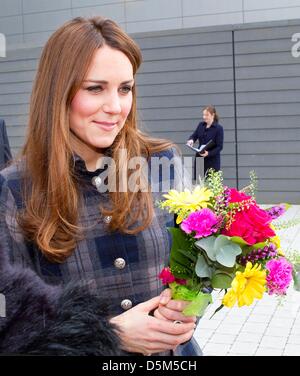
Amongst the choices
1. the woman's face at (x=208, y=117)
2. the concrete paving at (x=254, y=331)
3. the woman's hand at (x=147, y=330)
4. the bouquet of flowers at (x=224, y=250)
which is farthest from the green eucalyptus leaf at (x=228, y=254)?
the woman's face at (x=208, y=117)

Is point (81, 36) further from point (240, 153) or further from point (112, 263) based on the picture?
point (240, 153)

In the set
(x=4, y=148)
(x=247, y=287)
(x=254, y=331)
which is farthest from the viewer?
(x=254, y=331)

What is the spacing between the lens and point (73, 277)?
742mm

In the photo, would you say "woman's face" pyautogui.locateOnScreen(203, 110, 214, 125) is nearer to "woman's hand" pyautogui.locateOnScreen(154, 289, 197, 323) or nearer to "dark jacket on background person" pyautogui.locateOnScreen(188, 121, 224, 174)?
"dark jacket on background person" pyautogui.locateOnScreen(188, 121, 224, 174)

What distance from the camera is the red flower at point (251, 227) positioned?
0.62 meters

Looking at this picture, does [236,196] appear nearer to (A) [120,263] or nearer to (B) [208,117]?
(A) [120,263]

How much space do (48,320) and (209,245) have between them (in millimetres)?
186

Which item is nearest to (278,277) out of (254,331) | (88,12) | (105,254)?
(105,254)

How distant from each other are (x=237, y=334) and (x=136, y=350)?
4.40 feet

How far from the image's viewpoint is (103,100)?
72 centimetres

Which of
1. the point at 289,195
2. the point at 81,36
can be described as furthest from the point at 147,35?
the point at 81,36

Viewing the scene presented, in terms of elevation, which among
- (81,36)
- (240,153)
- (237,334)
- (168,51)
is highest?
(168,51)

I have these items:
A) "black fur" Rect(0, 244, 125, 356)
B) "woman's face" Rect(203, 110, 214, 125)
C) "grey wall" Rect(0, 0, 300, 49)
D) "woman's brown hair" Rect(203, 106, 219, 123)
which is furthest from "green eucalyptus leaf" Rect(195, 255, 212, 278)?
"woman's brown hair" Rect(203, 106, 219, 123)

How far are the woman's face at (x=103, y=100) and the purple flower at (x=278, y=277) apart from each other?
249 millimetres
